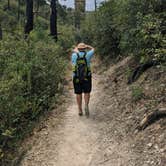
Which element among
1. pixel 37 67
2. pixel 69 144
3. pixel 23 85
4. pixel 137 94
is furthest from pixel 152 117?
pixel 37 67

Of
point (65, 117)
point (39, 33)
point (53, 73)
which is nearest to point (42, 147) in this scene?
point (65, 117)

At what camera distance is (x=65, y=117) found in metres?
10.1

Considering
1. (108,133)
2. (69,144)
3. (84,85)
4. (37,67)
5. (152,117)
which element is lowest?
(69,144)

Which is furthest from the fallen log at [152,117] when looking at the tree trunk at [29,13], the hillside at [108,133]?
the tree trunk at [29,13]

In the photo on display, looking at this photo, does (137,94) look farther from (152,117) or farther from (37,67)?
(37,67)

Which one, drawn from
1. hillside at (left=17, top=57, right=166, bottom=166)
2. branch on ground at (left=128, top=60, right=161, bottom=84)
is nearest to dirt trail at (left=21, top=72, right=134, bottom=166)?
hillside at (left=17, top=57, right=166, bottom=166)

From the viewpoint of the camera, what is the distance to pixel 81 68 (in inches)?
384

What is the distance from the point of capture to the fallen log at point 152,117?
7738mm

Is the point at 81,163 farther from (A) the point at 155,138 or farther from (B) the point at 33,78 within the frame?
(B) the point at 33,78

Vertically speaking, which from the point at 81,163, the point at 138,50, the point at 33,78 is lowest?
the point at 81,163

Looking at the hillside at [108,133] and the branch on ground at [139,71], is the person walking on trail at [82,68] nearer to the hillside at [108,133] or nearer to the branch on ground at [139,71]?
the hillside at [108,133]

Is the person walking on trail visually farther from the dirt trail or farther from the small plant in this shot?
the small plant

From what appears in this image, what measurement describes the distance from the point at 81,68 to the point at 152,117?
2534 mm

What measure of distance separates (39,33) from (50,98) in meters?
7.82
